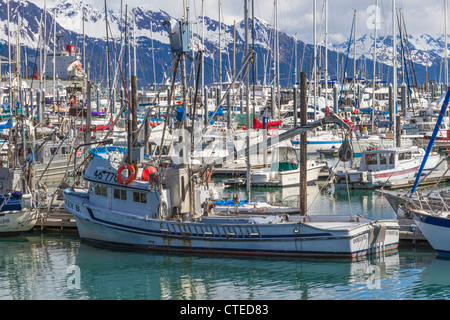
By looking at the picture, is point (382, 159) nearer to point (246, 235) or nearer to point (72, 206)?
point (246, 235)

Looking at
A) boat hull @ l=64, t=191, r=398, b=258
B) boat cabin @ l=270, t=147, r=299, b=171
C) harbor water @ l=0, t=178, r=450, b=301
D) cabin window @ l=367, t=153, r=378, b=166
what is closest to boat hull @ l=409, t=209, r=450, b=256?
harbor water @ l=0, t=178, r=450, b=301

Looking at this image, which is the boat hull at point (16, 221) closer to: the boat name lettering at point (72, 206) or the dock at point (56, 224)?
the dock at point (56, 224)

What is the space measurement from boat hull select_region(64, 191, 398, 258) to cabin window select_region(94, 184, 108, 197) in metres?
0.61

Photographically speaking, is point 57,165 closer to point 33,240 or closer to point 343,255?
point 33,240

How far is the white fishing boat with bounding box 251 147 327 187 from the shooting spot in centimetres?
4175

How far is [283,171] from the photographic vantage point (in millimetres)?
42000

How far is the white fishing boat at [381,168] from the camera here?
40.7 metres

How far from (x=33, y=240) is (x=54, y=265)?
4.23 metres

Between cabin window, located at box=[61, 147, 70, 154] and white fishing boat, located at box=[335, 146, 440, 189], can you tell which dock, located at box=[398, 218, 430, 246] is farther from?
cabin window, located at box=[61, 147, 70, 154]

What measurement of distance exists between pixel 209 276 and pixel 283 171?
19.7 metres

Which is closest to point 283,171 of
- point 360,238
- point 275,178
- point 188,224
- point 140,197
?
point 275,178

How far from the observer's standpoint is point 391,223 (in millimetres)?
24250

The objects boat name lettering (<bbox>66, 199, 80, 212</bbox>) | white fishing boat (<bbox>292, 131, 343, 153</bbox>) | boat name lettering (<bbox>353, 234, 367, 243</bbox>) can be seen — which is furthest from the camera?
white fishing boat (<bbox>292, 131, 343, 153</bbox>)
